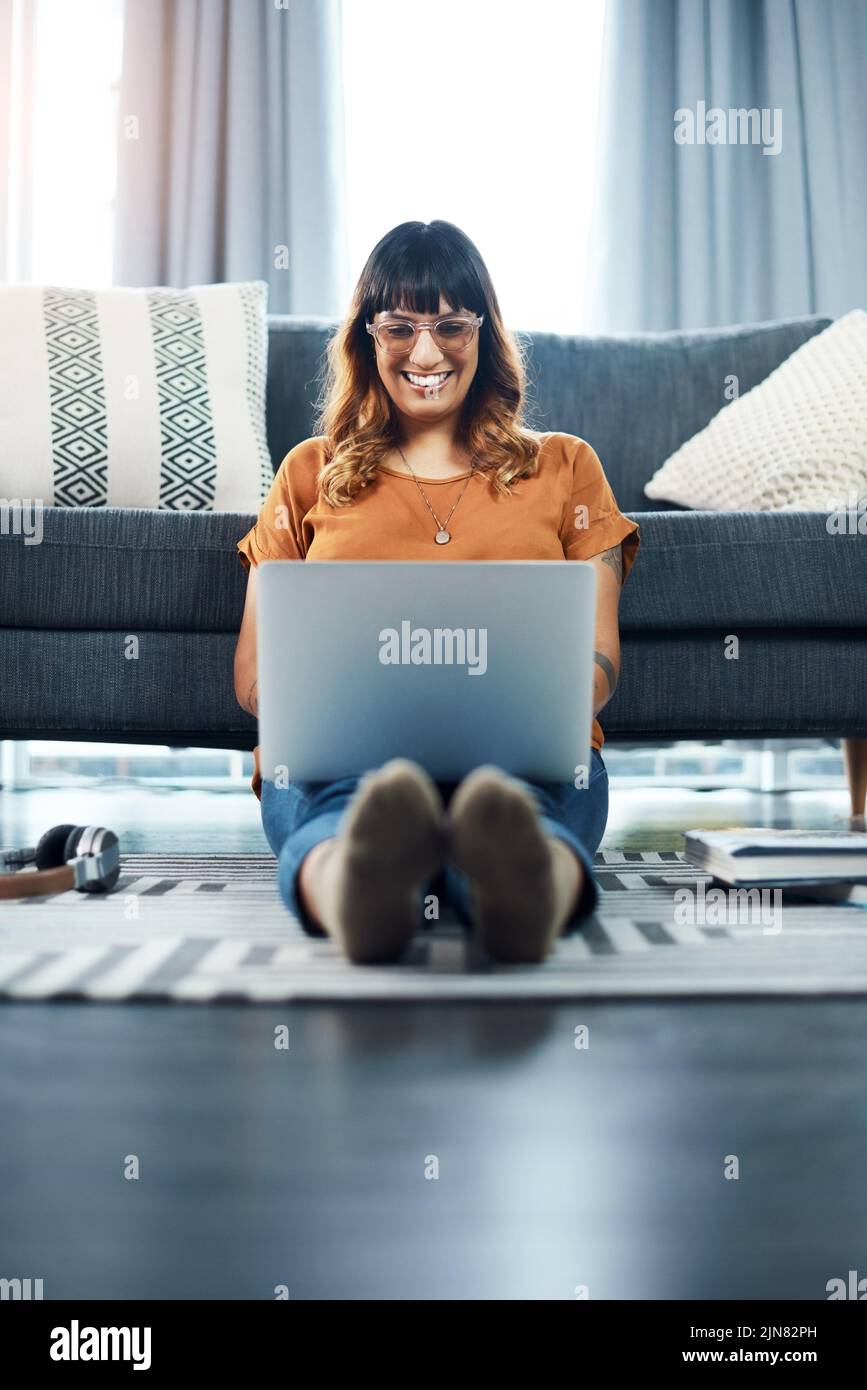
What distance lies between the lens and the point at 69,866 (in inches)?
54.2

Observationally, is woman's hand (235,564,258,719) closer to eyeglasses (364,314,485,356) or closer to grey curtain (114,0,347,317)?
eyeglasses (364,314,485,356)

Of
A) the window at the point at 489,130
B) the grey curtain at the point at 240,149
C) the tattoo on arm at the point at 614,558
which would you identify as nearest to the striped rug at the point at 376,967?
the tattoo on arm at the point at 614,558

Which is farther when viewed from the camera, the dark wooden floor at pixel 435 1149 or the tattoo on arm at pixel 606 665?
the tattoo on arm at pixel 606 665

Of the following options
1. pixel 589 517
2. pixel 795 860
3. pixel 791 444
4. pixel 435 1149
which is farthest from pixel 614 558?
pixel 435 1149

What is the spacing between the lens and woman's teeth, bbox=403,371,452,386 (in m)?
1.51

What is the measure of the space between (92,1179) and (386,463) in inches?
42.3

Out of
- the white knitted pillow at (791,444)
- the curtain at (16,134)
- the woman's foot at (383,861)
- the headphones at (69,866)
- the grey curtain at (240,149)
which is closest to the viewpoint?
the woman's foot at (383,861)

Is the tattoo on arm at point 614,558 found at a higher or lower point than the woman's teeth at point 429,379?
lower

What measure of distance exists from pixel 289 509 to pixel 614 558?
0.41m

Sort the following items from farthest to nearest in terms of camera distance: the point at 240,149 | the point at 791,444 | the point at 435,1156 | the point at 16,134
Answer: the point at 16,134 → the point at 240,149 → the point at 791,444 → the point at 435,1156

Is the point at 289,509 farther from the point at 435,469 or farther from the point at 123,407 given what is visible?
the point at 123,407

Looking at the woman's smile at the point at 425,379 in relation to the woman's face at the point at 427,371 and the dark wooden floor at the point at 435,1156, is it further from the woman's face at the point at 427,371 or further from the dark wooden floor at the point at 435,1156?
the dark wooden floor at the point at 435,1156

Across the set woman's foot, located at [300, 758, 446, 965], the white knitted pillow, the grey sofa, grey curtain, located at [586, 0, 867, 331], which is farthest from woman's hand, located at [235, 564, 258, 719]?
grey curtain, located at [586, 0, 867, 331]

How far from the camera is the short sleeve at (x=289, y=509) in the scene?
1554 mm
